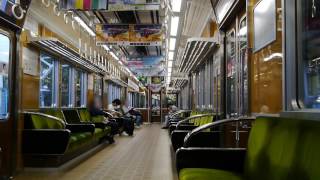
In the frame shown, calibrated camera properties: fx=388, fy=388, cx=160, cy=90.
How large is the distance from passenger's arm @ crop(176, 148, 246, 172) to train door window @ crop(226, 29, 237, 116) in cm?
174

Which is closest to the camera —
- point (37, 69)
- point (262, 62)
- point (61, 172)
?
point (262, 62)

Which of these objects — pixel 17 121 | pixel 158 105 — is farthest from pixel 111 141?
pixel 158 105

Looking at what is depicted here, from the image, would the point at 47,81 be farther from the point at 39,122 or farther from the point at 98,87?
the point at 98,87

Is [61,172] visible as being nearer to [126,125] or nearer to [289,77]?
[289,77]

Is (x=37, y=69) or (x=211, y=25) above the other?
(x=211, y=25)

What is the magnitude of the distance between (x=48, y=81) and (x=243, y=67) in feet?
16.4

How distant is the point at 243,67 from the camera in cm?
444

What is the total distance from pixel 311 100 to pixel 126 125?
11224 millimetres

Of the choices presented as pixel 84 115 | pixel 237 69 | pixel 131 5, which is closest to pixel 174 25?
pixel 131 5

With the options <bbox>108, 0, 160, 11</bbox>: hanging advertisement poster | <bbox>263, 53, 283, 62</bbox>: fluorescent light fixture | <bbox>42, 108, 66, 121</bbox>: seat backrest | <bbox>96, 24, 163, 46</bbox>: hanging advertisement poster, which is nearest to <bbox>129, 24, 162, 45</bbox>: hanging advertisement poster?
<bbox>96, 24, 163, 46</bbox>: hanging advertisement poster

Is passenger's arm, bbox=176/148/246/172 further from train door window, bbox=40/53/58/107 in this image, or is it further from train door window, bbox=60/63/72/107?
train door window, bbox=60/63/72/107

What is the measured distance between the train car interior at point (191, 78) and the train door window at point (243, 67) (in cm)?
1

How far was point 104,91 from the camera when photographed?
49.3ft

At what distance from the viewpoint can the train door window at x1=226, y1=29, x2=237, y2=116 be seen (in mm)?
5162
